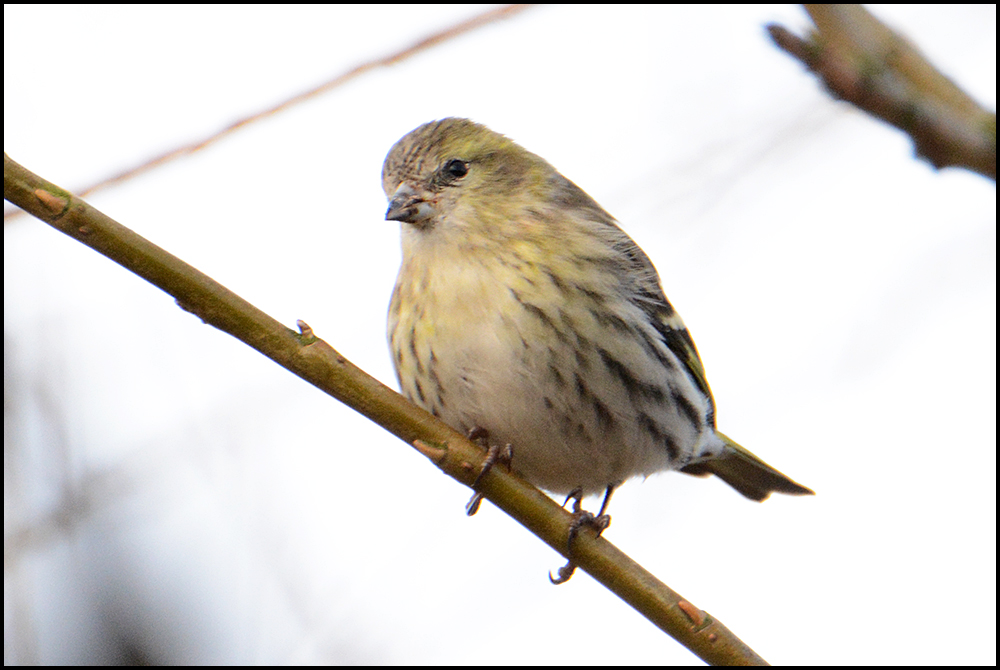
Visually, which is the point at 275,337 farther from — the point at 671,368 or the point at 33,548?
the point at 671,368

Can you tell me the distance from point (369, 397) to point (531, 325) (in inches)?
40.5

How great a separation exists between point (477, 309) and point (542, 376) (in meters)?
0.33

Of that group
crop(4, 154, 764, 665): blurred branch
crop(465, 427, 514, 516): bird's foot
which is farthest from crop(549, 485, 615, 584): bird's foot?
crop(465, 427, 514, 516): bird's foot

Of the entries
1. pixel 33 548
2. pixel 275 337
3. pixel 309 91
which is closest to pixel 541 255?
pixel 275 337

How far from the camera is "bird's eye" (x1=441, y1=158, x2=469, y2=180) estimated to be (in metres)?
4.02

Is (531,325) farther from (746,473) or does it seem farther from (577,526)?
(746,473)

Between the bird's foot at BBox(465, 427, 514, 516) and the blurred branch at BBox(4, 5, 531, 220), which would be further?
the bird's foot at BBox(465, 427, 514, 516)

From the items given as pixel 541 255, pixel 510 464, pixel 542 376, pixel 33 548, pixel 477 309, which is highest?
pixel 541 255

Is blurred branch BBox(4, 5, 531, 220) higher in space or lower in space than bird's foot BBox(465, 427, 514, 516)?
higher

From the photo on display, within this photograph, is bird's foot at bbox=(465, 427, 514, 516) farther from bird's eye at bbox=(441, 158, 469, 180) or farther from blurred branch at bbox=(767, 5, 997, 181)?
blurred branch at bbox=(767, 5, 997, 181)

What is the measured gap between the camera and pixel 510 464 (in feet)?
11.7

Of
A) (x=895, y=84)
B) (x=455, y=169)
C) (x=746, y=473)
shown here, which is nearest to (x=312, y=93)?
(x=895, y=84)

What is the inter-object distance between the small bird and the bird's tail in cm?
77

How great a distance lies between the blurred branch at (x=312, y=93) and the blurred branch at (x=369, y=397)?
0.09m
